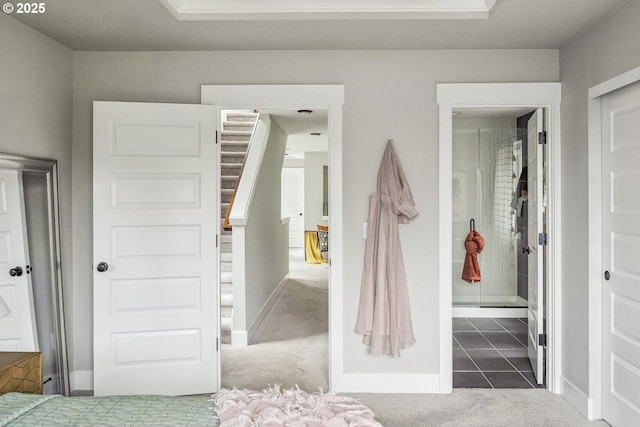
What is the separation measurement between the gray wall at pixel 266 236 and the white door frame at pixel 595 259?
2750mm

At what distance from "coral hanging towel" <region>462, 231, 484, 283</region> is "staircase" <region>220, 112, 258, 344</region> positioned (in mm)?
2579

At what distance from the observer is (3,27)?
2.42 m

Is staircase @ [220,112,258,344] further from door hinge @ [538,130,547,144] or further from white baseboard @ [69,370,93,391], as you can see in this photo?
door hinge @ [538,130,547,144]

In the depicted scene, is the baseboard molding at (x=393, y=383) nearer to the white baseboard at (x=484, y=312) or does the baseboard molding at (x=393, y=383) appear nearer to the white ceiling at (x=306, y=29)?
the white baseboard at (x=484, y=312)

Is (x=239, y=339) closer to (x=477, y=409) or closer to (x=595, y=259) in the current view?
(x=477, y=409)

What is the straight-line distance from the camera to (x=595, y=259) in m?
2.65

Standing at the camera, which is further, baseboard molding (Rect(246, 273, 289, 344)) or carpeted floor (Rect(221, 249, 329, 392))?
baseboard molding (Rect(246, 273, 289, 344))

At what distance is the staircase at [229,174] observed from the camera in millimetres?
4336

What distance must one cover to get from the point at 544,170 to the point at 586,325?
1069mm

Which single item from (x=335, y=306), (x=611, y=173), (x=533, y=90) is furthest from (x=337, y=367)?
(x=533, y=90)

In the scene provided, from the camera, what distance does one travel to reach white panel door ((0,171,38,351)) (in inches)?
95.5

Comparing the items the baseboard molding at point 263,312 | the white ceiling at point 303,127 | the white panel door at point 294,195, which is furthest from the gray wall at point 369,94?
the white panel door at point 294,195

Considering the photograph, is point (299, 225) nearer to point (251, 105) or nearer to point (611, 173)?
point (251, 105)

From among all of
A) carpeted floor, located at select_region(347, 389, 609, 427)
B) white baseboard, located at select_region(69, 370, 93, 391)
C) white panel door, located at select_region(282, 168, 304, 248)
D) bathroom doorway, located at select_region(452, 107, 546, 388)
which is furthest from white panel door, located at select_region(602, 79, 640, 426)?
white panel door, located at select_region(282, 168, 304, 248)
